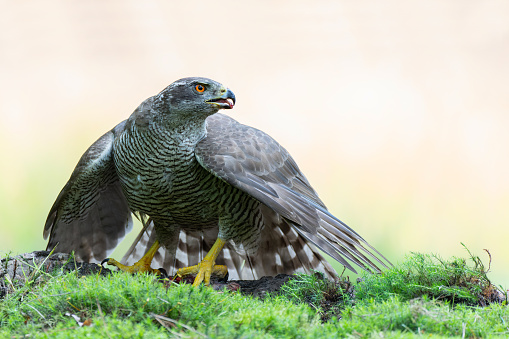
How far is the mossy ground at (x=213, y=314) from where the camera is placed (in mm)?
3002

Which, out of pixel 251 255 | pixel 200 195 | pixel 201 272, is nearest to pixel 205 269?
pixel 201 272

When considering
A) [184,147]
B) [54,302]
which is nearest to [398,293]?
[184,147]

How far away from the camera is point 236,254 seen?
568cm

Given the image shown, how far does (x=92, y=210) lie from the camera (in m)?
5.45

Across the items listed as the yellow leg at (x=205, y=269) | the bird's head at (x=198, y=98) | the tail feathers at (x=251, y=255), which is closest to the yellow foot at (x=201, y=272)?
the yellow leg at (x=205, y=269)

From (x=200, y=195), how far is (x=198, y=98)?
30.3 inches

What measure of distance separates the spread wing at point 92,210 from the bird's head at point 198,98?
0.83 metres

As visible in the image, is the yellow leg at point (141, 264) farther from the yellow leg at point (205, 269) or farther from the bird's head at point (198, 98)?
the bird's head at point (198, 98)

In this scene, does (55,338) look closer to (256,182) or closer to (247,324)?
(247,324)

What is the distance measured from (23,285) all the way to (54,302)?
0.83 metres

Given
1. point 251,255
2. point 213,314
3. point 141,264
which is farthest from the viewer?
point 251,255

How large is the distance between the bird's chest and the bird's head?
22 cm

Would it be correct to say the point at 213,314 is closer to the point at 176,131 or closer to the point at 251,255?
the point at 176,131

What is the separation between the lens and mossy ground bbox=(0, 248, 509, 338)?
3.00m
